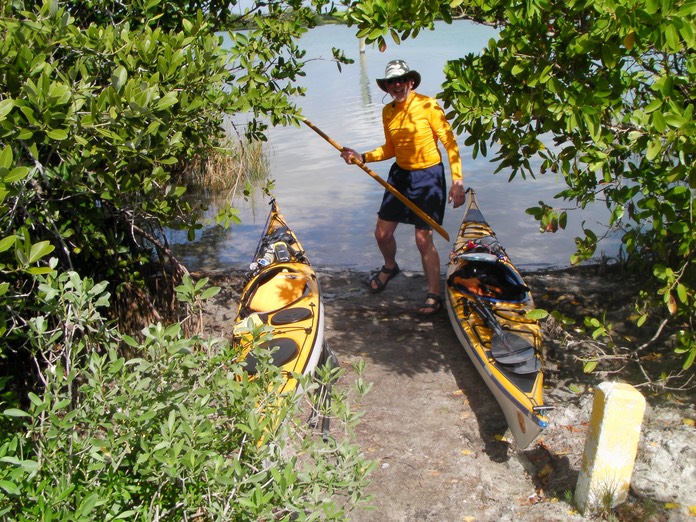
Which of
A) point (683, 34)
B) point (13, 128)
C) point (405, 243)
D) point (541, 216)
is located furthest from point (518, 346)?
point (405, 243)

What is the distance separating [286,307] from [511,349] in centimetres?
186

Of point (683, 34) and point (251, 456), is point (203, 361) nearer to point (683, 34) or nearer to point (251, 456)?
point (251, 456)

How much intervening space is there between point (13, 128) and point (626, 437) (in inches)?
130

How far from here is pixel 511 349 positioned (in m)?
5.02

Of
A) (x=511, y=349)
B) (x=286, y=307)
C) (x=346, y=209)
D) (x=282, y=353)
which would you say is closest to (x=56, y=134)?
(x=282, y=353)

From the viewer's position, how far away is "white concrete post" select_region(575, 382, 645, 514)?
139 inches

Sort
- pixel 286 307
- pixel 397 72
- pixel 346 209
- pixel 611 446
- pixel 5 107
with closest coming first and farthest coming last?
1. pixel 5 107
2. pixel 611 446
3. pixel 286 307
4. pixel 397 72
5. pixel 346 209

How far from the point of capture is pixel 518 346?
16.6 feet

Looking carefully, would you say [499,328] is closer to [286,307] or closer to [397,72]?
[286,307]

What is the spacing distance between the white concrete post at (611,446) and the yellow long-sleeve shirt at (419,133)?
114 inches

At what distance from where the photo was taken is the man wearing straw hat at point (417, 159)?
6074 mm

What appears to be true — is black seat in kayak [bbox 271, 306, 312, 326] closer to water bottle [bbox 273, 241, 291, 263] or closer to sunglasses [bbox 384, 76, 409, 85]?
water bottle [bbox 273, 241, 291, 263]

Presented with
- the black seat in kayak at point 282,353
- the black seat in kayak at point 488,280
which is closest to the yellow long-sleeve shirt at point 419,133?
the black seat in kayak at point 488,280

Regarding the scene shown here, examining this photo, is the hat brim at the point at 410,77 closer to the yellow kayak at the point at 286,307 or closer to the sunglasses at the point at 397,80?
the sunglasses at the point at 397,80
